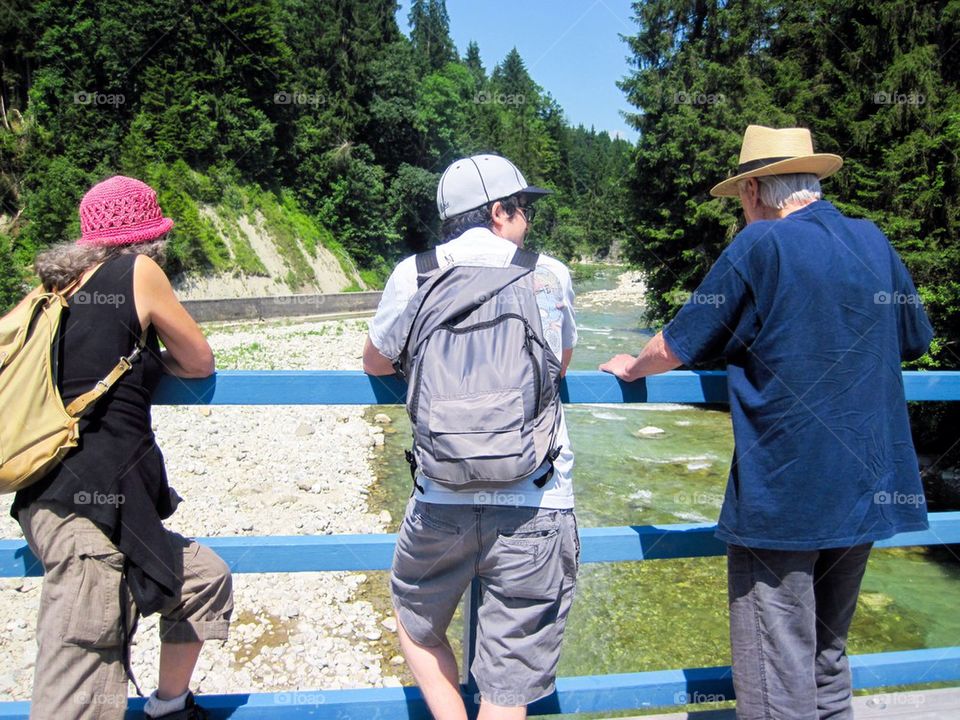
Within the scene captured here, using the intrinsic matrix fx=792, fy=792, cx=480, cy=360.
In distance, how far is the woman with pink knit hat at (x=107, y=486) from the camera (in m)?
1.97

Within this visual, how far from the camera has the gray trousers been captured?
6.97 ft

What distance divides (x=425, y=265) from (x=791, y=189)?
3.48 ft

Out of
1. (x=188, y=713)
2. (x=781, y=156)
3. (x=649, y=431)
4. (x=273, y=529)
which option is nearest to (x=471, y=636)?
(x=188, y=713)

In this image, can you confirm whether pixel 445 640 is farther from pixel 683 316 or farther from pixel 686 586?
pixel 686 586

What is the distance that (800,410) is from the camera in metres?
2.04

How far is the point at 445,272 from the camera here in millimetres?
1982

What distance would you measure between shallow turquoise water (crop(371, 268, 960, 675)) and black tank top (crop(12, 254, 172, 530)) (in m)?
5.84

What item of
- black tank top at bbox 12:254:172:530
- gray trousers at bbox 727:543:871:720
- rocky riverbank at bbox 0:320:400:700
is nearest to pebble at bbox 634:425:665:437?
rocky riverbank at bbox 0:320:400:700

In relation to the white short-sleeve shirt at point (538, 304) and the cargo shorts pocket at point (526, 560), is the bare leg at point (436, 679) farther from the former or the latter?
the white short-sleeve shirt at point (538, 304)

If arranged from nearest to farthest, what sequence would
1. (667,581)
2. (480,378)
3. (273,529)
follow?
(480,378), (667,581), (273,529)

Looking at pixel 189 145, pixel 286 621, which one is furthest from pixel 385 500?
pixel 189 145

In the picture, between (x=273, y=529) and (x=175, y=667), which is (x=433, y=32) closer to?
(x=273, y=529)

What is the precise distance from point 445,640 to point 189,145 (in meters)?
37.0

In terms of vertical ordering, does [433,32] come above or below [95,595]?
above
